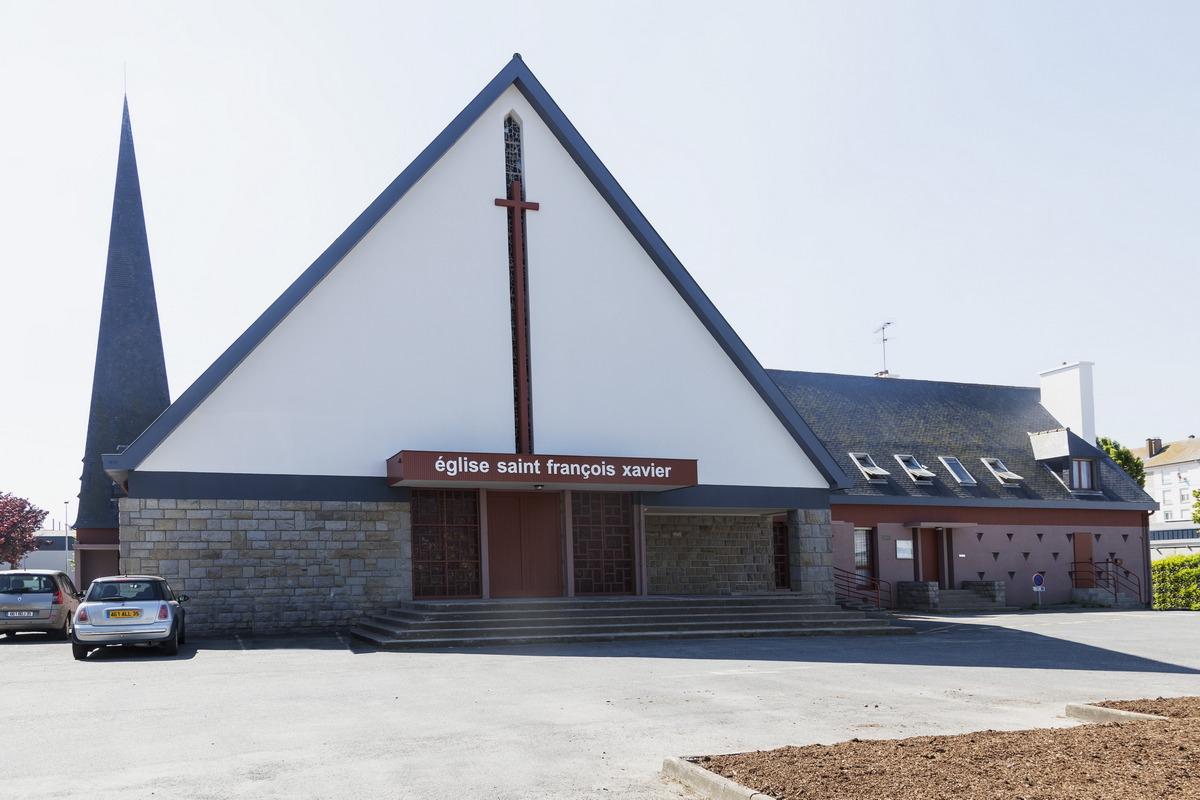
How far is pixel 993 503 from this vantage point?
31609 mm

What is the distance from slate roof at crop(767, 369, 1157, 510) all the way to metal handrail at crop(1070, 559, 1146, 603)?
1928 mm

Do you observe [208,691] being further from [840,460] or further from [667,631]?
[840,460]

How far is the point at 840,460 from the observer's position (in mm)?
30781

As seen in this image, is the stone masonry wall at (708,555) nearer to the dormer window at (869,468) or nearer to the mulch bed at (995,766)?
the dormer window at (869,468)

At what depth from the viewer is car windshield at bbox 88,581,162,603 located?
1538cm

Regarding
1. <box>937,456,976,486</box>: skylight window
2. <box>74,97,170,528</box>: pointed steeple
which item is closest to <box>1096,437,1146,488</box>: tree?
<box>937,456,976,486</box>: skylight window

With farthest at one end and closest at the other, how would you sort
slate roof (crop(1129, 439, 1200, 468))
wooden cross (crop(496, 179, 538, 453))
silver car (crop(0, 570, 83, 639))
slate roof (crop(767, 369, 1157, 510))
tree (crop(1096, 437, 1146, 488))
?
1. slate roof (crop(1129, 439, 1200, 468))
2. tree (crop(1096, 437, 1146, 488))
3. slate roof (crop(767, 369, 1157, 510))
4. wooden cross (crop(496, 179, 538, 453))
5. silver car (crop(0, 570, 83, 639))

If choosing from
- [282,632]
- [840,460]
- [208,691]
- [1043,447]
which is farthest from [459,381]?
[1043,447]

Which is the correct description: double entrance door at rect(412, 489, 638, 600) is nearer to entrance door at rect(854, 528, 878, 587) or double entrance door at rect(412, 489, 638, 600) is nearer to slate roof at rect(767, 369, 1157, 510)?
slate roof at rect(767, 369, 1157, 510)

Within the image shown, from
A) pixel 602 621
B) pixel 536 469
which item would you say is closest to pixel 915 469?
pixel 536 469

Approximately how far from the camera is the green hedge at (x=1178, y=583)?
3306cm

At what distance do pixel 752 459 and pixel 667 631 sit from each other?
582cm

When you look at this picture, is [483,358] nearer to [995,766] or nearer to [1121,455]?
[995,766]

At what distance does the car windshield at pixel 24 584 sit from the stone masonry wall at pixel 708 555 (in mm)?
12203
